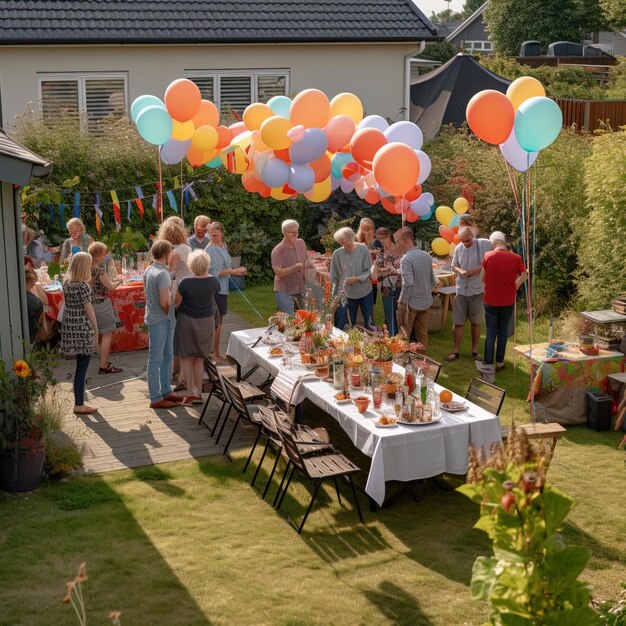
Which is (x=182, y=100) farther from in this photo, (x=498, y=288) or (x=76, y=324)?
(x=498, y=288)

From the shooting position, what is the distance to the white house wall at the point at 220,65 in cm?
1739

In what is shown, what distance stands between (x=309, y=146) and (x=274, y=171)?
605 millimetres

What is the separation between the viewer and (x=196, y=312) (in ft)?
31.4

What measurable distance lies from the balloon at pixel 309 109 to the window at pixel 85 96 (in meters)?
7.08

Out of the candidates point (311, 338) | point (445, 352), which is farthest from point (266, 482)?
point (445, 352)

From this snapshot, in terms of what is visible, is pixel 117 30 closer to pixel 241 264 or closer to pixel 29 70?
pixel 29 70

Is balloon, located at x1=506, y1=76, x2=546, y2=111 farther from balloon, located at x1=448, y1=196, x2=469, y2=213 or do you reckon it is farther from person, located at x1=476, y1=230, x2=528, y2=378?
balloon, located at x1=448, y1=196, x2=469, y2=213

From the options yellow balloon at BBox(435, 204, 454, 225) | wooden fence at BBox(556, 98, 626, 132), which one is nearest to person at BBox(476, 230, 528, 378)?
yellow balloon at BBox(435, 204, 454, 225)

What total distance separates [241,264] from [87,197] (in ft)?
9.49

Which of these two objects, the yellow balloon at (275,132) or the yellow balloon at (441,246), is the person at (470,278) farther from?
the yellow balloon at (275,132)

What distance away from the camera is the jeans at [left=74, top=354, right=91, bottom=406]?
9.44 m

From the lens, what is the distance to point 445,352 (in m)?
12.1

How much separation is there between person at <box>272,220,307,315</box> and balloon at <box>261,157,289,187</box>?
2.44ft

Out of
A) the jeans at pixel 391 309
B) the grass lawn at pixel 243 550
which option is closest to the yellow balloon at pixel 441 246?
the jeans at pixel 391 309
